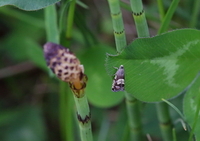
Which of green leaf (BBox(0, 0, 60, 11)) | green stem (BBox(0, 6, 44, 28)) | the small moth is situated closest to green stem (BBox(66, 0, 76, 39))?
green leaf (BBox(0, 0, 60, 11))

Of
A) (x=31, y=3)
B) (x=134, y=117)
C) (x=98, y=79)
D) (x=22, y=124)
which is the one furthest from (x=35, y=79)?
(x=31, y=3)

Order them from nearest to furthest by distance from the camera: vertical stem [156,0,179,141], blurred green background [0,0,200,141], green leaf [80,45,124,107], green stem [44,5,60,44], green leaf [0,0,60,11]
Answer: green leaf [0,0,60,11]
vertical stem [156,0,179,141]
green stem [44,5,60,44]
green leaf [80,45,124,107]
blurred green background [0,0,200,141]

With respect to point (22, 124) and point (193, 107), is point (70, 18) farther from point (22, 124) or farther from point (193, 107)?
point (22, 124)

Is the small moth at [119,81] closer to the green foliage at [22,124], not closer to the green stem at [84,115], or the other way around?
the green stem at [84,115]

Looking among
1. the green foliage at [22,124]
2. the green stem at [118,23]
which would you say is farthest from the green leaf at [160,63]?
the green foliage at [22,124]

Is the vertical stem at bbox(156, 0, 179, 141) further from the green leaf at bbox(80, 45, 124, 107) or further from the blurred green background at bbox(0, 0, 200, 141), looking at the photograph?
the blurred green background at bbox(0, 0, 200, 141)
